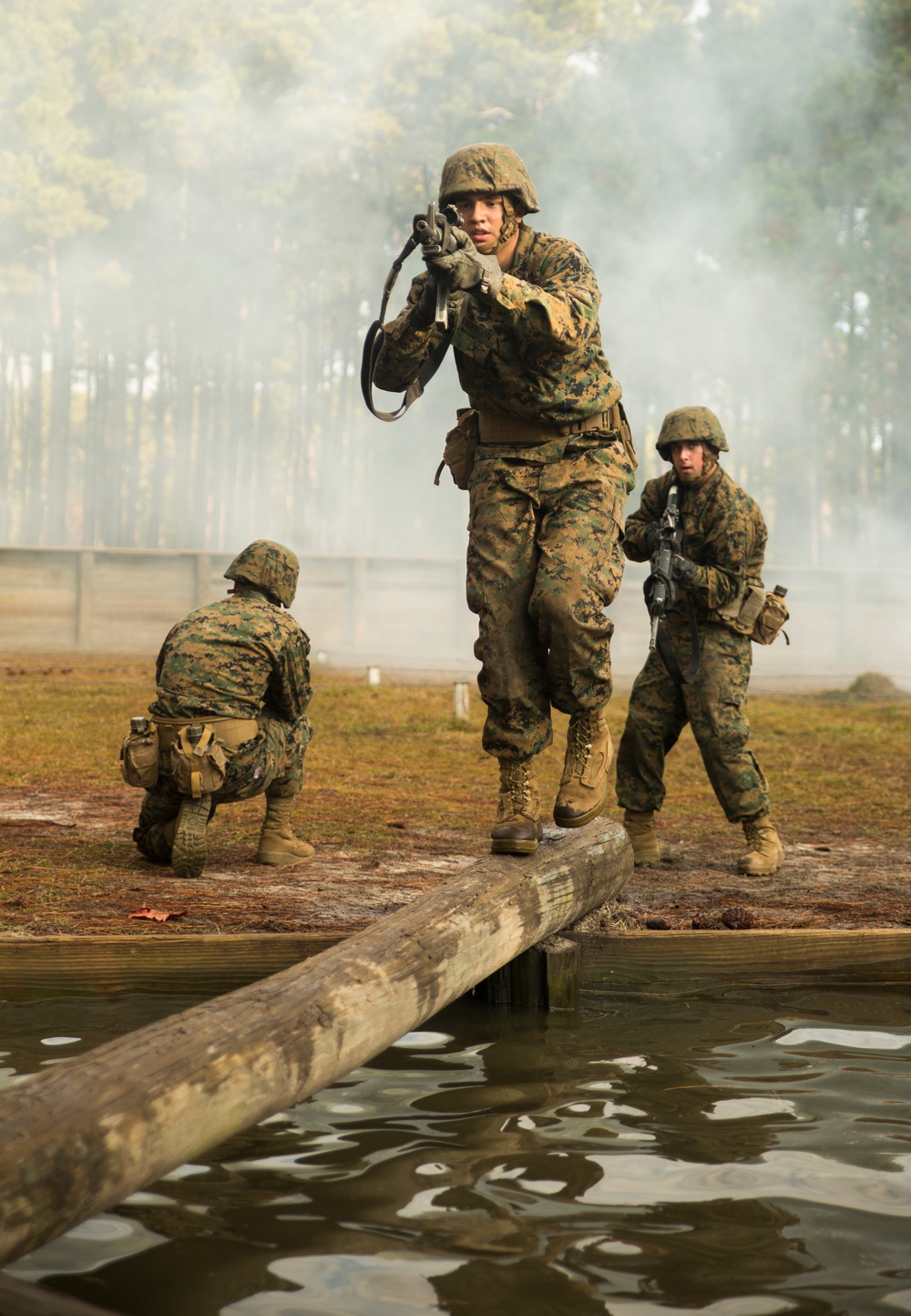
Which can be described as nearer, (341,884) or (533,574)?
(533,574)

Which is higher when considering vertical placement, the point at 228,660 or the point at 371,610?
the point at 371,610

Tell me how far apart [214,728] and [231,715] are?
0.32ft

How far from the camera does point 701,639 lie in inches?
239

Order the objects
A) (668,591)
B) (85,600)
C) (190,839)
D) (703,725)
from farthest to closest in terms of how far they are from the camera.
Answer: (85,600) → (703,725) → (668,591) → (190,839)

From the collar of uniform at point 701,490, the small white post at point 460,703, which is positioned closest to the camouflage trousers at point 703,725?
the collar of uniform at point 701,490

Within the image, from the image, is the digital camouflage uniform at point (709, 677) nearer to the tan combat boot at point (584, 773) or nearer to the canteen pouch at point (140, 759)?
the tan combat boot at point (584, 773)

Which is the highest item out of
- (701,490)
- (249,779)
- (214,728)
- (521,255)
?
(521,255)

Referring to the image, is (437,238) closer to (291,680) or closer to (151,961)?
(151,961)

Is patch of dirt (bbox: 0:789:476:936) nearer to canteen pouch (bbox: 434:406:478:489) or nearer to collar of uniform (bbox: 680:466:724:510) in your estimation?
canteen pouch (bbox: 434:406:478:489)

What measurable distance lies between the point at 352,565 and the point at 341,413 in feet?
24.2

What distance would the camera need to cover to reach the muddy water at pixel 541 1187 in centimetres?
229

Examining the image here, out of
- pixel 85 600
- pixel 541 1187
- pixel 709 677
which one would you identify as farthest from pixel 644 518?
pixel 85 600

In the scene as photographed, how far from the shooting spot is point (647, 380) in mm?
25281

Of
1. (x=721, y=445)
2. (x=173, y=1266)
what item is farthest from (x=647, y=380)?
(x=173, y=1266)
